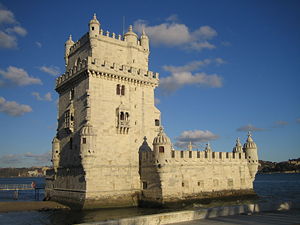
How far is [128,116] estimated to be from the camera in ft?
120

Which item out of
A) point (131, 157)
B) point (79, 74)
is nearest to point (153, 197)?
point (131, 157)

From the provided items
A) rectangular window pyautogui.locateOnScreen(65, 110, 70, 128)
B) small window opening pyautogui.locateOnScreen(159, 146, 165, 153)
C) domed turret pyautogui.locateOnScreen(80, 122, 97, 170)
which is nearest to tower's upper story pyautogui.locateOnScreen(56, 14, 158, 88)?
rectangular window pyautogui.locateOnScreen(65, 110, 70, 128)

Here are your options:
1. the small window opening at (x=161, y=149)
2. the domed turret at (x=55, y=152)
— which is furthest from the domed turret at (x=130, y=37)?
the domed turret at (x=55, y=152)

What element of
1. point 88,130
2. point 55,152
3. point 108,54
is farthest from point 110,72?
point 55,152

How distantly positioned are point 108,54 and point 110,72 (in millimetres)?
3122

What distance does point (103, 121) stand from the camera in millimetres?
34844

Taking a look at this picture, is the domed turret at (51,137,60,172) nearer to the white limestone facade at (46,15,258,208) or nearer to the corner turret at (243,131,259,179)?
the white limestone facade at (46,15,258,208)

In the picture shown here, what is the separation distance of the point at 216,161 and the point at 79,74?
2066 centimetres

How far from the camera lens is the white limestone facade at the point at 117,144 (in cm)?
3331

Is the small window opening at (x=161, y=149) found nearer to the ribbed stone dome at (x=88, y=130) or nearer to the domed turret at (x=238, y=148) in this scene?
the ribbed stone dome at (x=88, y=130)

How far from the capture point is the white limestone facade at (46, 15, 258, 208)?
33.3 meters

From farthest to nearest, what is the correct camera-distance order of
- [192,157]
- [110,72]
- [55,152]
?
[55,152] < [192,157] < [110,72]

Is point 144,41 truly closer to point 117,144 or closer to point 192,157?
point 117,144

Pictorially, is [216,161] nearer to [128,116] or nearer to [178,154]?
[178,154]
